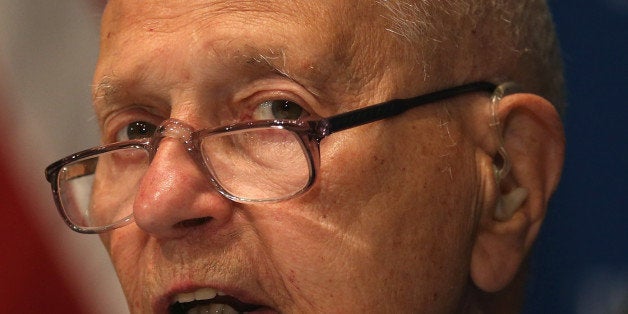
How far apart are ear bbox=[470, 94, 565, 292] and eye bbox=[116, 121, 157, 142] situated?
23.4 inches

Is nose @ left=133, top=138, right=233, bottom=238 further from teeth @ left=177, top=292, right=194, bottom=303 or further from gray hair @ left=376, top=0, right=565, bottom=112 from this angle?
gray hair @ left=376, top=0, right=565, bottom=112

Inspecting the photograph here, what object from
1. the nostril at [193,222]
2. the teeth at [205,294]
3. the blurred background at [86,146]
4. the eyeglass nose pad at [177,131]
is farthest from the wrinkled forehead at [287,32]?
the blurred background at [86,146]

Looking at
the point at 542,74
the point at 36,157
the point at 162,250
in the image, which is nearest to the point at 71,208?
the point at 162,250

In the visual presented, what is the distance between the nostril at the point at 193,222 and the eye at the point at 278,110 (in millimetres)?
190

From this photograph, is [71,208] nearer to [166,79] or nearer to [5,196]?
[166,79]

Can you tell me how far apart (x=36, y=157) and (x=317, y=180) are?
3.68ft

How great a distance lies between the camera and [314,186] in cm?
128

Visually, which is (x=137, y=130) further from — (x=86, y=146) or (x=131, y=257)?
(x=86, y=146)

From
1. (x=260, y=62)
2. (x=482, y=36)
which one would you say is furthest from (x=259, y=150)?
(x=482, y=36)

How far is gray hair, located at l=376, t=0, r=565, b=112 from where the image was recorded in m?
1.38

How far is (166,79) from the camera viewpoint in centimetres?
136

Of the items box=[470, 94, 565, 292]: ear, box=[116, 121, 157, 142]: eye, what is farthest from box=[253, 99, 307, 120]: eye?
box=[470, 94, 565, 292]: ear

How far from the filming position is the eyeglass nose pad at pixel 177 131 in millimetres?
1314

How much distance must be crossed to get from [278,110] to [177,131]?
167mm
